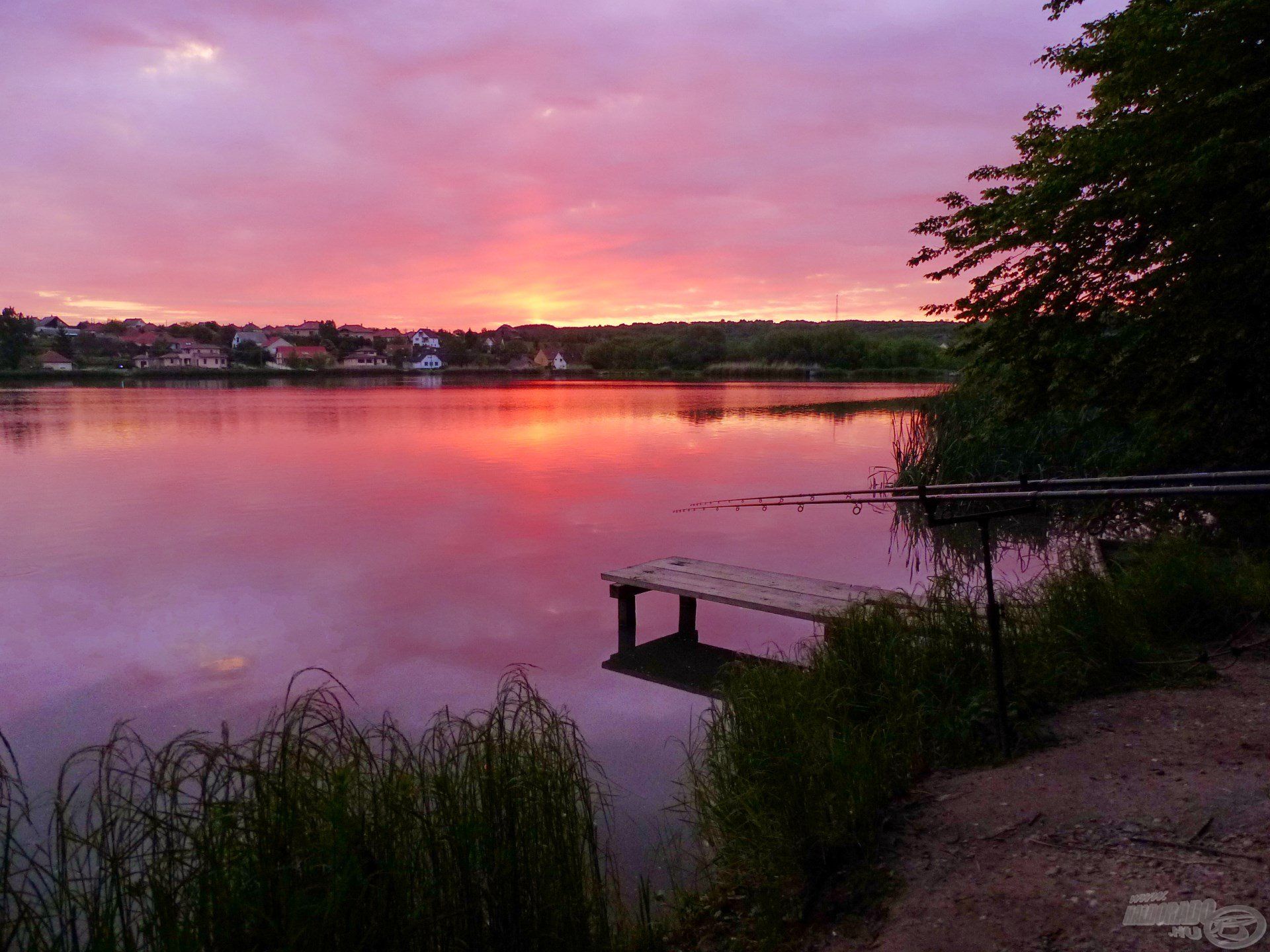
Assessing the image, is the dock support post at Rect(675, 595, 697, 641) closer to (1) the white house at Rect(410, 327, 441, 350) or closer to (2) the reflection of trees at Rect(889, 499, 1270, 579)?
(2) the reflection of trees at Rect(889, 499, 1270, 579)

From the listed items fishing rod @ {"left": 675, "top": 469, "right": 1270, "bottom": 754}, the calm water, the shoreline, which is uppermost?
the shoreline

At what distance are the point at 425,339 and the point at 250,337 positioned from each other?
24824 millimetres

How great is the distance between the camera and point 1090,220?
293 inches

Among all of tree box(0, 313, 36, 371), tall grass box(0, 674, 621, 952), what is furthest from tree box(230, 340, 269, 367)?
tall grass box(0, 674, 621, 952)

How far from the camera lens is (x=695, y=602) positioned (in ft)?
24.5

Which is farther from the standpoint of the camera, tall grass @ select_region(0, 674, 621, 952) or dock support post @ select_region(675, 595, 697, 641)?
dock support post @ select_region(675, 595, 697, 641)

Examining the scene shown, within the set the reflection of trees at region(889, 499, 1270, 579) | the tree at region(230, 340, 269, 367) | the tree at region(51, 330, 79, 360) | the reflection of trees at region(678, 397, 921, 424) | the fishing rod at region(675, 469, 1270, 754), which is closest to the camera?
the fishing rod at region(675, 469, 1270, 754)

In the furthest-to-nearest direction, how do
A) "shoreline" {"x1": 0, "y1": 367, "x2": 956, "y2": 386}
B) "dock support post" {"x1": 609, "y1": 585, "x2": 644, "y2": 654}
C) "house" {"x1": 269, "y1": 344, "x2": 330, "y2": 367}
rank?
"house" {"x1": 269, "y1": 344, "x2": 330, "y2": 367} < "shoreline" {"x1": 0, "y1": 367, "x2": 956, "y2": 386} < "dock support post" {"x1": 609, "y1": 585, "x2": 644, "y2": 654}

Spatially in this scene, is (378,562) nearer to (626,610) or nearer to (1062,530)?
Result: (626,610)

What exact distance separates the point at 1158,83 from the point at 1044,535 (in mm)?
6226

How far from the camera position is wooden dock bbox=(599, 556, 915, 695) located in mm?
6613

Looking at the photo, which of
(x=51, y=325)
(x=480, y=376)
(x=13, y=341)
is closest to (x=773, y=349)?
(x=480, y=376)

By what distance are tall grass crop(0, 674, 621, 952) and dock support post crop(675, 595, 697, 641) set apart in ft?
13.0

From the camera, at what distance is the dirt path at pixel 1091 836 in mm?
2521
